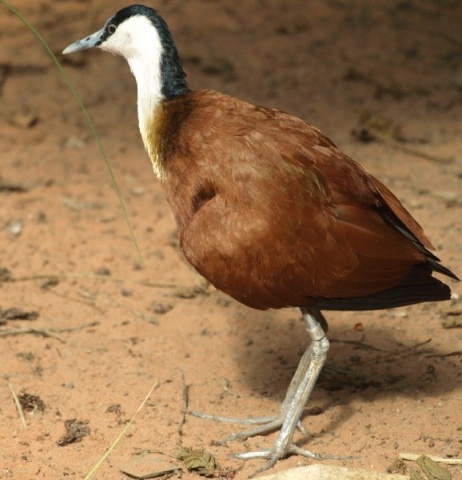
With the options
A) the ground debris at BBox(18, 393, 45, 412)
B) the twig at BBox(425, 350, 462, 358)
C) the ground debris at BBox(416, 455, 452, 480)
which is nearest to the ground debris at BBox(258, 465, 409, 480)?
the ground debris at BBox(416, 455, 452, 480)

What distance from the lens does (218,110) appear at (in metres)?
4.14

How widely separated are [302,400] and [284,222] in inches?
35.5

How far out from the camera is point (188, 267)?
566cm

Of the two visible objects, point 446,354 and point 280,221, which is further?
point 446,354

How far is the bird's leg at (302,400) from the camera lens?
4047 mm

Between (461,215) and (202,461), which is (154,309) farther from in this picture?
(461,215)

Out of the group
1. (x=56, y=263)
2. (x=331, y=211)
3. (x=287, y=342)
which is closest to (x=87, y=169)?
(x=56, y=263)

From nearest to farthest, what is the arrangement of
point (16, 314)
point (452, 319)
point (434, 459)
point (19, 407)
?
point (434, 459), point (19, 407), point (452, 319), point (16, 314)

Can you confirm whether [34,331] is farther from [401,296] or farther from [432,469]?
[432,469]

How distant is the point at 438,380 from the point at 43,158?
379cm

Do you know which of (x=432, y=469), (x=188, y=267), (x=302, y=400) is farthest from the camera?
(x=188, y=267)

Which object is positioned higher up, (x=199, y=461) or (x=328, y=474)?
(x=328, y=474)

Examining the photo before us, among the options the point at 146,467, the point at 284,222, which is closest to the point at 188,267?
the point at 284,222

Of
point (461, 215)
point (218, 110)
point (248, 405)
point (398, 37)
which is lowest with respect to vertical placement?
point (248, 405)
